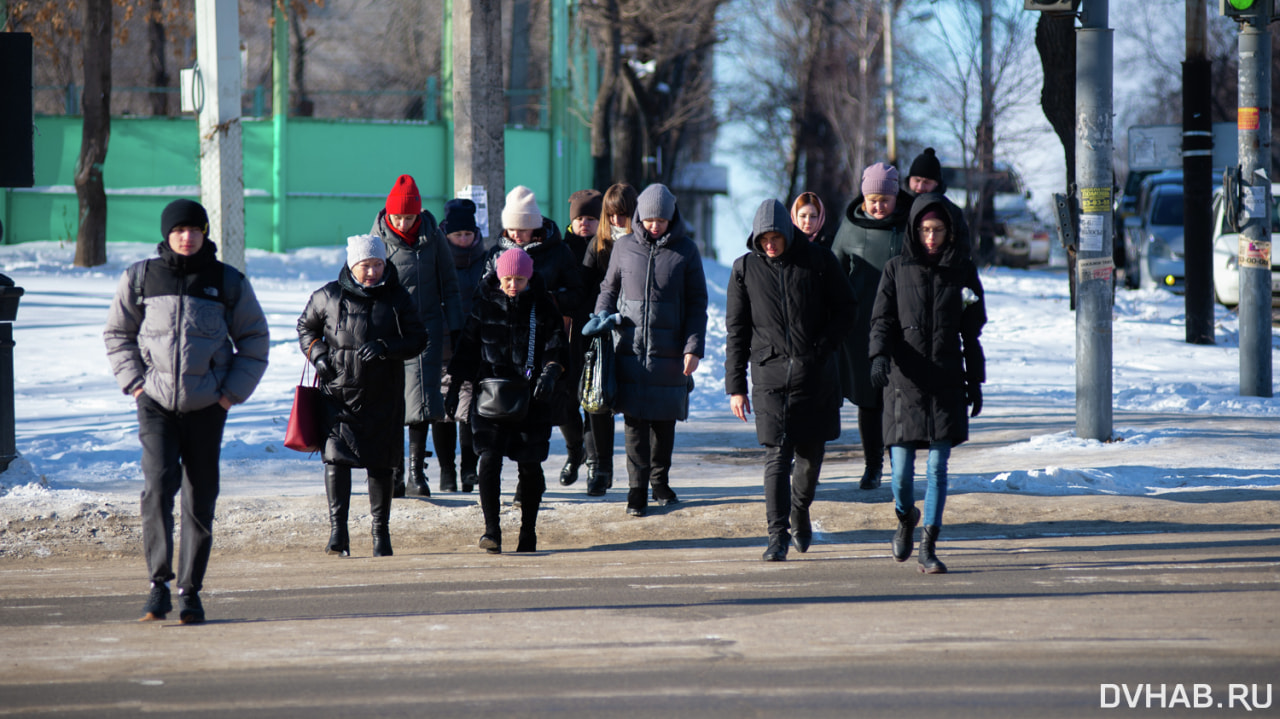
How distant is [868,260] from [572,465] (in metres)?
2.26

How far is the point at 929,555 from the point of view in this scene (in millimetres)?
6543

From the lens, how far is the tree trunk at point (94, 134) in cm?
2155

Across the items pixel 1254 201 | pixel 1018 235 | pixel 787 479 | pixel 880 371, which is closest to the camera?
pixel 880 371

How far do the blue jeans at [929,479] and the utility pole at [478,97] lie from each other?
16.1ft

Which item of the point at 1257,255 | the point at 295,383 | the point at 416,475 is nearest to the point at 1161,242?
the point at 1257,255

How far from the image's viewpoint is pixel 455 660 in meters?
5.05

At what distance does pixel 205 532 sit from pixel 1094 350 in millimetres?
6562

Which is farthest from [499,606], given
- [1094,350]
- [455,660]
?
[1094,350]

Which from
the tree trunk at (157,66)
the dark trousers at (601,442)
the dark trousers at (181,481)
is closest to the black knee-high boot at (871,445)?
the dark trousers at (601,442)

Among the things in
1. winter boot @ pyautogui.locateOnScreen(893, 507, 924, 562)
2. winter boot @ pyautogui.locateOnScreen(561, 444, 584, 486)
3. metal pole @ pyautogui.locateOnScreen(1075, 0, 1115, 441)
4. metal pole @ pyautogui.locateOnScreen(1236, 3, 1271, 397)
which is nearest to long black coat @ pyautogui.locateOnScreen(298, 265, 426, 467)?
winter boot @ pyautogui.locateOnScreen(561, 444, 584, 486)

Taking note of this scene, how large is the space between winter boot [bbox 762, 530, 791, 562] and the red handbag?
7.72ft

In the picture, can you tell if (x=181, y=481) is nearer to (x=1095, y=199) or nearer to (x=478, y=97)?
(x=478, y=97)

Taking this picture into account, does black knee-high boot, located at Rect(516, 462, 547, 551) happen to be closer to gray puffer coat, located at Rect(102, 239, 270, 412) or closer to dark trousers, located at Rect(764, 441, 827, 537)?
dark trousers, located at Rect(764, 441, 827, 537)

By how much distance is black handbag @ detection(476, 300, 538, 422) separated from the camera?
6.96 metres
